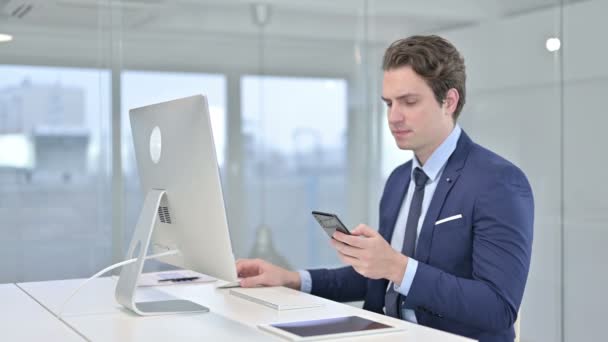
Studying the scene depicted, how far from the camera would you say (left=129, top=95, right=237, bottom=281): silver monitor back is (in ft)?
7.60

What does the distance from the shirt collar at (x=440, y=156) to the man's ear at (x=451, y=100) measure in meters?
0.07

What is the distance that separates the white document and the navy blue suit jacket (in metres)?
0.30

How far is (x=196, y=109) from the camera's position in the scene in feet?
7.60

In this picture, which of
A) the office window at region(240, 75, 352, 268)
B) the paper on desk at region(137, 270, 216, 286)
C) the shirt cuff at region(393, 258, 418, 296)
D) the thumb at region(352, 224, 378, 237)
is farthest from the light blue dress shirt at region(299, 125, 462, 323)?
the office window at region(240, 75, 352, 268)

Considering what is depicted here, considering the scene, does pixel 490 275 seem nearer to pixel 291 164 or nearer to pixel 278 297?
pixel 278 297

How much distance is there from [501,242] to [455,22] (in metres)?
3.16

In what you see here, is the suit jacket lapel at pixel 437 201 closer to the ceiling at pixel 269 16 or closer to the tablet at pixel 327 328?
the tablet at pixel 327 328

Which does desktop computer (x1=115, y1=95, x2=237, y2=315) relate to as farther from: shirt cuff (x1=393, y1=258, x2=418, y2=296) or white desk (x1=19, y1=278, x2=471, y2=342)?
shirt cuff (x1=393, y1=258, x2=418, y2=296)

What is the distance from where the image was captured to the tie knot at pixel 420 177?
2.75 metres

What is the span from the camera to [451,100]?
2699 millimetres

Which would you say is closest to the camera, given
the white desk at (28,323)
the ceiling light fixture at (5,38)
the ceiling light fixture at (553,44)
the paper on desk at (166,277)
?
the white desk at (28,323)

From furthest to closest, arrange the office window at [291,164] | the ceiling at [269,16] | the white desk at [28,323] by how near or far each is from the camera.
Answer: the office window at [291,164], the ceiling at [269,16], the white desk at [28,323]

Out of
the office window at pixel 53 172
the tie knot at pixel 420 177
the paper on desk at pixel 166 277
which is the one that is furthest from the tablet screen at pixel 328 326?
the office window at pixel 53 172

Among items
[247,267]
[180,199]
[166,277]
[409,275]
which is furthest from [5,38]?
[409,275]
